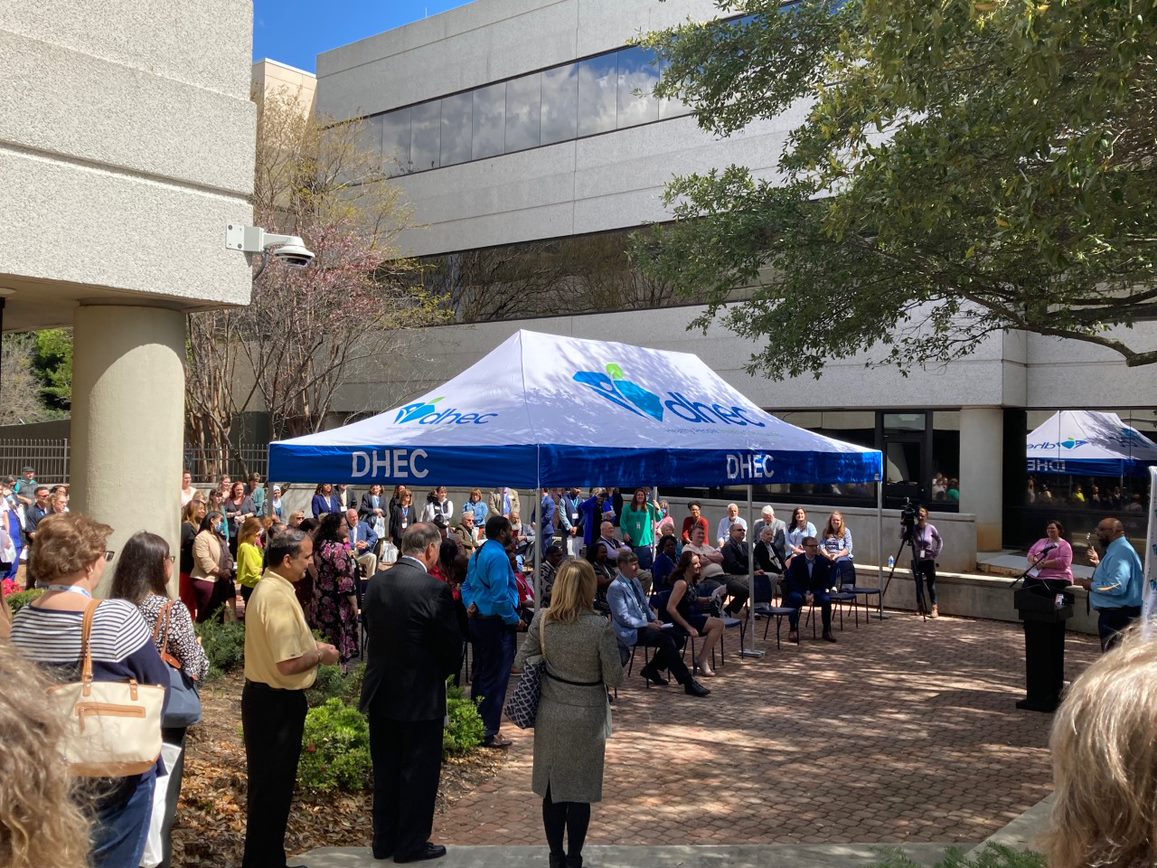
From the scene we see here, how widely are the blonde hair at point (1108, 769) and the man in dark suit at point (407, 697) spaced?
4636mm

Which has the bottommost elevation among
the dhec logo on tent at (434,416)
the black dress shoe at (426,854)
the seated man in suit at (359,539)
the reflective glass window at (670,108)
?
the black dress shoe at (426,854)

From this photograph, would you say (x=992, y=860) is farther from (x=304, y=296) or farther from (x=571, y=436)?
(x=304, y=296)

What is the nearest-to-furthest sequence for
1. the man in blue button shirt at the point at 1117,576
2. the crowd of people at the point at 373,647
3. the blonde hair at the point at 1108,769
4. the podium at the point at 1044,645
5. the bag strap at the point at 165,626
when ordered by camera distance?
1. the blonde hair at the point at 1108,769
2. the crowd of people at the point at 373,647
3. the bag strap at the point at 165,626
4. the podium at the point at 1044,645
5. the man in blue button shirt at the point at 1117,576

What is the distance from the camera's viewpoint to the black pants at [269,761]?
17.4 ft

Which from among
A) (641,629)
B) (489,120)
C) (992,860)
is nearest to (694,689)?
(641,629)

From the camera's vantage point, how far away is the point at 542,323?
1172 inches

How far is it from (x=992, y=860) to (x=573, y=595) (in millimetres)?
2416

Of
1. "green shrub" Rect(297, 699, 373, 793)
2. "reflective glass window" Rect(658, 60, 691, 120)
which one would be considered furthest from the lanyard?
"reflective glass window" Rect(658, 60, 691, 120)

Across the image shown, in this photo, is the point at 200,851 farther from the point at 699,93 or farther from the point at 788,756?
the point at 699,93

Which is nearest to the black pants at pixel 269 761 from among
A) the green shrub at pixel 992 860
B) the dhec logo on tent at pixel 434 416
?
the green shrub at pixel 992 860

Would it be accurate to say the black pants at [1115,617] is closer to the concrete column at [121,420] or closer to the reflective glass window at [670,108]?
the concrete column at [121,420]

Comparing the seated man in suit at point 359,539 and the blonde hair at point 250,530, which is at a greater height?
the blonde hair at point 250,530

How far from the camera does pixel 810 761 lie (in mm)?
8039

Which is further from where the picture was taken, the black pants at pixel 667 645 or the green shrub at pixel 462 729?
the black pants at pixel 667 645
